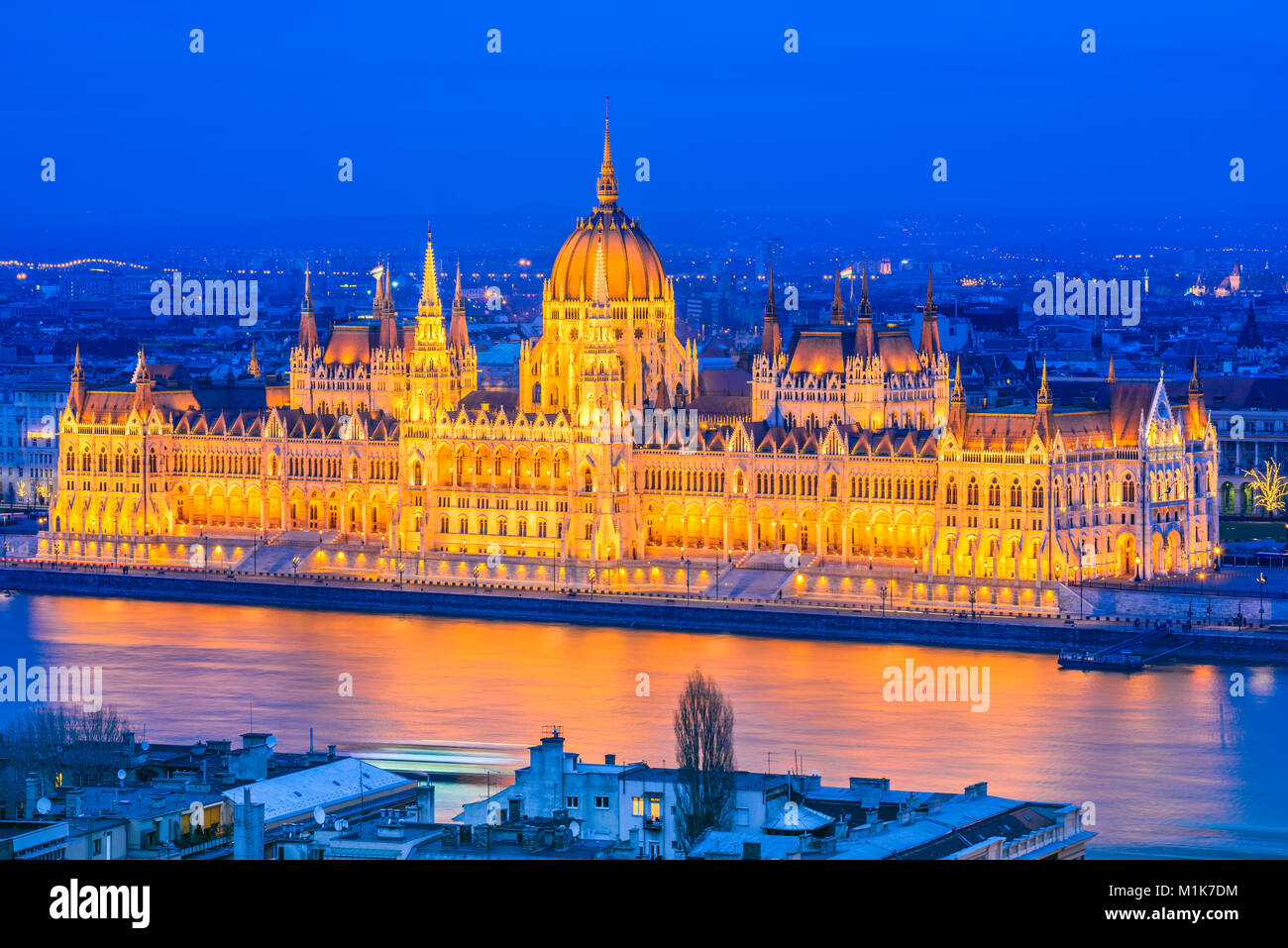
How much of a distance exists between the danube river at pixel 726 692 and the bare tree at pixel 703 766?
5865 mm

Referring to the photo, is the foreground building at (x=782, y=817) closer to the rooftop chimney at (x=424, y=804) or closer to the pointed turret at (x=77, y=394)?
the rooftop chimney at (x=424, y=804)

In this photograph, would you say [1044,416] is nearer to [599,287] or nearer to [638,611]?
[638,611]

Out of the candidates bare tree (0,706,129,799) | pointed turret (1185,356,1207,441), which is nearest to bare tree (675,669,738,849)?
bare tree (0,706,129,799)

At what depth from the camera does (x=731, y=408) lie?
84875 mm

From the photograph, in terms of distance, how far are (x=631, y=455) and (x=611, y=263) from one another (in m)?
7.63

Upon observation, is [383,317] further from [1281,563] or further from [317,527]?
[1281,563]

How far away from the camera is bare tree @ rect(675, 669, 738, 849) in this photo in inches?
1361

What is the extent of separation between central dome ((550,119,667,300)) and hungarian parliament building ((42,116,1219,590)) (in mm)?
70

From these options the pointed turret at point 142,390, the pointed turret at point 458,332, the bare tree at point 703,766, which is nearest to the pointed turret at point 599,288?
the pointed turret at point 458,332

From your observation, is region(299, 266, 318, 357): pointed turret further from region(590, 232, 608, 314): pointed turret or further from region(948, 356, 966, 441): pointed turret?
region(948, 356, 966, 441): pointed turret

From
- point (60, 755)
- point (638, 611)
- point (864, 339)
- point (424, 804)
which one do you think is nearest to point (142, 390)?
point (638, 611)
